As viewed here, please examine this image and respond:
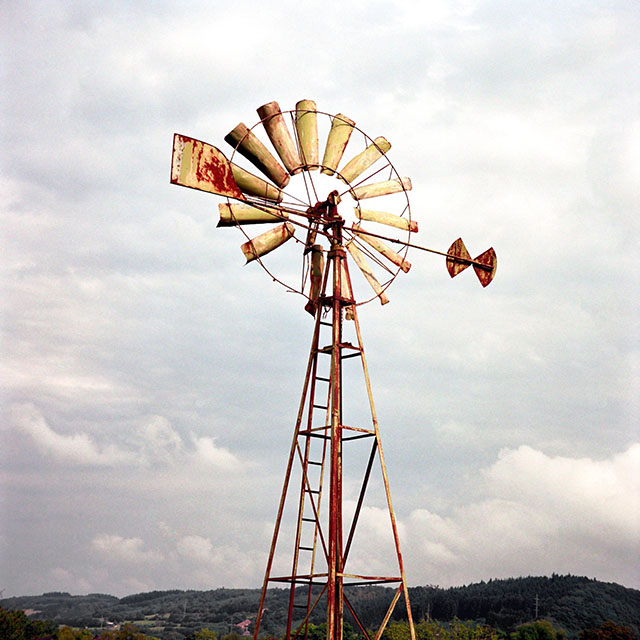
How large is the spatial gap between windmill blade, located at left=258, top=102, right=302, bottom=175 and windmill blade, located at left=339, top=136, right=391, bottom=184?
0.82 metres

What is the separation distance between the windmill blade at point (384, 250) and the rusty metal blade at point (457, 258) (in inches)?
25.0

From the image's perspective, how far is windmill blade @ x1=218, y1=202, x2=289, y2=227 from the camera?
8953mm

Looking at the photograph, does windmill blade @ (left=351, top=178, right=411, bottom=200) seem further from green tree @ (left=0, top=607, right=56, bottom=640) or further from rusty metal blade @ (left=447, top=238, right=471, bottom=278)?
green tree @ (left=0, top=607, right=56, bottom=640)

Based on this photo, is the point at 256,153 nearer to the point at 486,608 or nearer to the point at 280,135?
the point at 280,135

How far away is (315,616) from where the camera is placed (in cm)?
6344

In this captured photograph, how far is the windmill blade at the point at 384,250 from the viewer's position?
1015cm

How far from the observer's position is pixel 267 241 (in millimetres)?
9555

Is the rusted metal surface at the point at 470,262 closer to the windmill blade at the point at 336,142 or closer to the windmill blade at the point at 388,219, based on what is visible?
the windmill blade at the point at 388,219

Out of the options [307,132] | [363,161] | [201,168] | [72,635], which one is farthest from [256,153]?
[72,635]

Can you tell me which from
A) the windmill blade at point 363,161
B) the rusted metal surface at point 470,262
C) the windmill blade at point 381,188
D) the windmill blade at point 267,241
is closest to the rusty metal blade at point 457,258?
the rusted metal surface at point 470,262

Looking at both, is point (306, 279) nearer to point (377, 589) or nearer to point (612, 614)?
point (612, 614)

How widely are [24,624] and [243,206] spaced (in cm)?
4745

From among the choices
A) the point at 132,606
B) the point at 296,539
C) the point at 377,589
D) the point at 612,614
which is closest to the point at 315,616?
the point at 377,589

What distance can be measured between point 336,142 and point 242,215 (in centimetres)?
184
